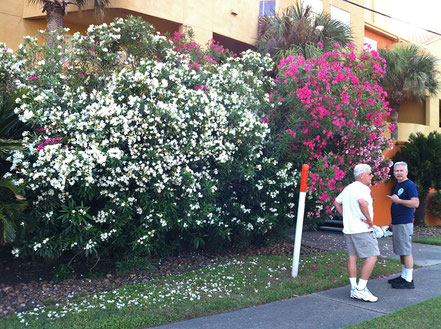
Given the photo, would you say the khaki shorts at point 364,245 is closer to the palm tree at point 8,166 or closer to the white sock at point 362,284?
the white sock at point 362,284

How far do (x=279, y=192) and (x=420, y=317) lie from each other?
348 centimetres

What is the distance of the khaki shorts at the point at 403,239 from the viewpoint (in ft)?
18.9

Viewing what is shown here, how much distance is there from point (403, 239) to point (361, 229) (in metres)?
0.99

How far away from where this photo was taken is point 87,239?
588 centimetres

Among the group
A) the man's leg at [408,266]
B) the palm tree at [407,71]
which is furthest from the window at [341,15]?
the man's leg at [408,266]

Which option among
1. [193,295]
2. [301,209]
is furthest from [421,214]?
[193,295]

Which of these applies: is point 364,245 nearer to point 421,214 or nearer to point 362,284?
point 362,284

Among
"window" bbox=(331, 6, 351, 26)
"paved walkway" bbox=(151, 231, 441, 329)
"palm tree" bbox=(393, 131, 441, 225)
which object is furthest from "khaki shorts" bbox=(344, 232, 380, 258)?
"window" bbox=(331, 6, 351, 26)

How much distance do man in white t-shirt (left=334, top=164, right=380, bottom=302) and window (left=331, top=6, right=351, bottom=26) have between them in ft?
44.6

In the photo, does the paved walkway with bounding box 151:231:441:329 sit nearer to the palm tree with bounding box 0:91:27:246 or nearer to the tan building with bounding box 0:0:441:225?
the palm tree with bounding box 0:91:27:246

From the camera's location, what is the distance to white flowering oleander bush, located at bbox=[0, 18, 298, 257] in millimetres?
5547

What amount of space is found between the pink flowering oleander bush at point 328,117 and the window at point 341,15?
956 cm

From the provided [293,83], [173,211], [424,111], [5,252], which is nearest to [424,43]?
[424,111]

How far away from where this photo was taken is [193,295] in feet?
17.3
